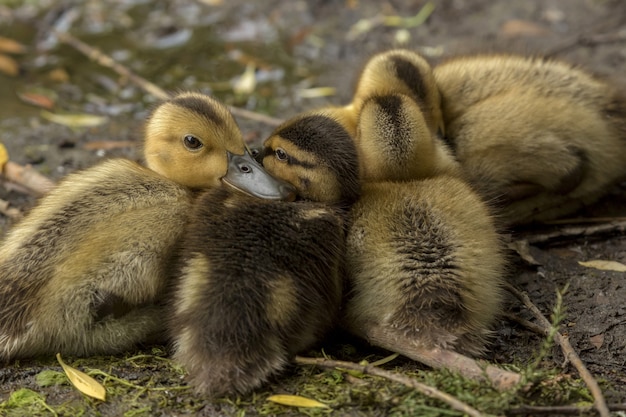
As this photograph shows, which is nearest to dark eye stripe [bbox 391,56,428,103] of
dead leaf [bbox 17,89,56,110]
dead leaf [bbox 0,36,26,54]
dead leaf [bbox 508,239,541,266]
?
dead leaf [bbox 508,239,541,266]

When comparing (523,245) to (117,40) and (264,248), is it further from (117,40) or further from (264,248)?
(117,40)

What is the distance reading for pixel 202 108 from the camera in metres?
3.34

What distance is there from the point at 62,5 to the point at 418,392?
5545 millimetres

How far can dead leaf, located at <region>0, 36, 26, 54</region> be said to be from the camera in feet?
21.1

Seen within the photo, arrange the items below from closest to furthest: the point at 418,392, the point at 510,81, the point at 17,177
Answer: the point at 418,392, the point at 510,81, the point at 17,177

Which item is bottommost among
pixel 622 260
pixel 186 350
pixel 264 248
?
pixel 622 260

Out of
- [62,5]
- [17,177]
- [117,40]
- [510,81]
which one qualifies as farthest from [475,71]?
[62,5]

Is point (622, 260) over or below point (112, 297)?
below

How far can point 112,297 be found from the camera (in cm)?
292

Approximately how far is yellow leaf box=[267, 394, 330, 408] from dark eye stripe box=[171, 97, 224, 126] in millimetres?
1148

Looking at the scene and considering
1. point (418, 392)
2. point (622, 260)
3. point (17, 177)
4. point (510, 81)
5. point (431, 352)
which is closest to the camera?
point (418, 392)

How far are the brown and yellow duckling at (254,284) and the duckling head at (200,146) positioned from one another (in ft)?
0.73

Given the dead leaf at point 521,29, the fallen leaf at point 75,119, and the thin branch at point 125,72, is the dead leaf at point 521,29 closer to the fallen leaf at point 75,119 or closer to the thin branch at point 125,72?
the thin branch at point 125,72

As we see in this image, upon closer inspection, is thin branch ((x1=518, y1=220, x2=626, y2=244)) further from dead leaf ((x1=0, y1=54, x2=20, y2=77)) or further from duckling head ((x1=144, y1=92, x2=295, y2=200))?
dead leaf ((x1=0, y1=54, x2=20, y2=77))
